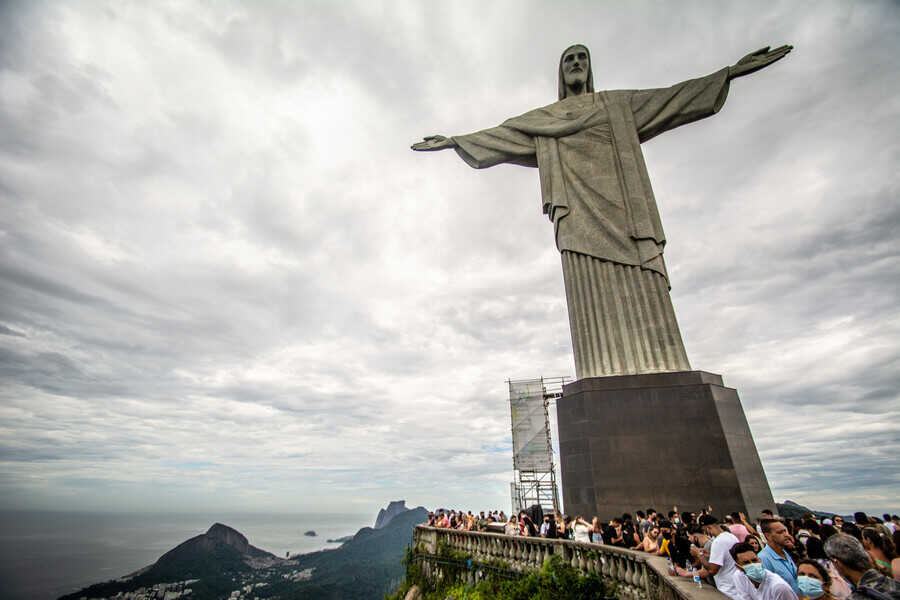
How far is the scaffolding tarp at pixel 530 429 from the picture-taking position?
59.1 ft

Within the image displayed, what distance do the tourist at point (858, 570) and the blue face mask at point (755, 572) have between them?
824 millimetres

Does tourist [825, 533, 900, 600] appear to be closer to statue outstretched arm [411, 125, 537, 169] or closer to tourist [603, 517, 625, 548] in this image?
tourist [603, 517, 625, 548]

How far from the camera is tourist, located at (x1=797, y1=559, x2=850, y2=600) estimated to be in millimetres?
2820

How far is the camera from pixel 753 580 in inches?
131

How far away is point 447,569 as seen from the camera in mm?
11227

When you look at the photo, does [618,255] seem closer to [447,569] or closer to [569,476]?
[569,476]

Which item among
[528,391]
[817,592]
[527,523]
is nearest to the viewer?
[817,592]

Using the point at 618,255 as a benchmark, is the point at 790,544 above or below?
below

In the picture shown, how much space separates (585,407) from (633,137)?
982 cm

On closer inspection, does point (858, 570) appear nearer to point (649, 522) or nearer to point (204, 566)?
point (649, 522)

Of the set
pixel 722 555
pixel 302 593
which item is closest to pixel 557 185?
pixel 722 555

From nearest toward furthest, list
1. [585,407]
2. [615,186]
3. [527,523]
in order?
[527,523], [585,407], [615,186]

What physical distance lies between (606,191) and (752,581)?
39.5ft

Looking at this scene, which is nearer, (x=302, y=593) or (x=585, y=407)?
(x=585, y=407)
